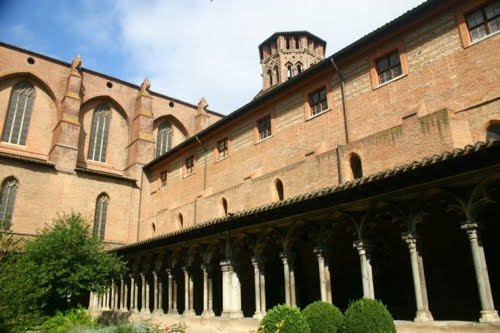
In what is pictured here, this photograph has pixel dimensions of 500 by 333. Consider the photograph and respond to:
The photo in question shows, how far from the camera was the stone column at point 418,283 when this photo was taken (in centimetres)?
898

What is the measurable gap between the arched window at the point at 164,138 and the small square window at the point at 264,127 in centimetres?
1751

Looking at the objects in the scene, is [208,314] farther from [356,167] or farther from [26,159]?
[26,159]

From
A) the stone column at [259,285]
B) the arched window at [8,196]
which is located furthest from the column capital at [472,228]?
the arched window at [8,196]

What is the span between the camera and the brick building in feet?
32.6

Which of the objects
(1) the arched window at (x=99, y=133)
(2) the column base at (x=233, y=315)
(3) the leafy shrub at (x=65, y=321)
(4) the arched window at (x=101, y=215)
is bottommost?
(3) the leafy shrub at (x=65, y=321)

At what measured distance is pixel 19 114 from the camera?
3044cm

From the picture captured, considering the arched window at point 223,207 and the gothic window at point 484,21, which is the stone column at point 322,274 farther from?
the arched window at point 223,207

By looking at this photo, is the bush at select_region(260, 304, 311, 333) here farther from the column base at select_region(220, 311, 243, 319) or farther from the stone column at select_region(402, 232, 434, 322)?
the column base at select_region(220, 311, 243, 319)

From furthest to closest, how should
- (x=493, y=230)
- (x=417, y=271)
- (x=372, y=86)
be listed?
(x=372, y=86)
(x=493, y=230)
(x=417, y=271)

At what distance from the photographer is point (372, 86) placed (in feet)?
52.2

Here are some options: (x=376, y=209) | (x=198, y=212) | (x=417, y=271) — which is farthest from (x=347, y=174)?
→ (x=198, y=212)

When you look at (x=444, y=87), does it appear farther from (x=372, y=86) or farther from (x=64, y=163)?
(x=64, y=163)

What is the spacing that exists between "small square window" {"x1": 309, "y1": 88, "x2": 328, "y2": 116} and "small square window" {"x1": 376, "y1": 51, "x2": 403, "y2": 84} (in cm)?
257

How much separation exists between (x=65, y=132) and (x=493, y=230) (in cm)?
2674
